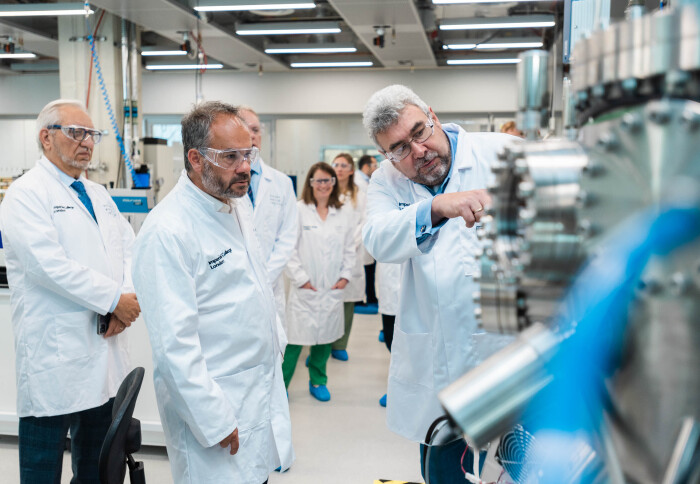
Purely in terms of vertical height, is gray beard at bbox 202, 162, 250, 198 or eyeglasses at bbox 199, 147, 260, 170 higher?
eyeglasses at bbox 199, 147, 260, 170

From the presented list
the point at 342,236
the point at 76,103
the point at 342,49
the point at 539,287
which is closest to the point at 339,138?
the point at 342,49

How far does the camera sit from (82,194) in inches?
85.9

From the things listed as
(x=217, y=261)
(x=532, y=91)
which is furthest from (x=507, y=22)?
(x=532, y=91)

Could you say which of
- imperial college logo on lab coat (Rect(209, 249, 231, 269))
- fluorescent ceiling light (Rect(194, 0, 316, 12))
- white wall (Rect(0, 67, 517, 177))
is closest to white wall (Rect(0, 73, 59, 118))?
white wall (Rect(0, 67, 517, 177))

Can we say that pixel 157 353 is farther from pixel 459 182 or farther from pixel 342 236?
pixel 342 236

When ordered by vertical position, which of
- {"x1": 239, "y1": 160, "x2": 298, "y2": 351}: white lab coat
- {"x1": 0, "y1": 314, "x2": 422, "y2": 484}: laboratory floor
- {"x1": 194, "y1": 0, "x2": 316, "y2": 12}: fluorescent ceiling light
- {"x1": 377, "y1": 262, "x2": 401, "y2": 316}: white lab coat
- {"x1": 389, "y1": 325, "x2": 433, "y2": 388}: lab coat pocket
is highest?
{"x1": 194, "y1": 0, "x2": 316, "y2": 12}: fluorescent ceiling light

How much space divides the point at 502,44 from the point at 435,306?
6073mm

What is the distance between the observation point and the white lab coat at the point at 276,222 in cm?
312

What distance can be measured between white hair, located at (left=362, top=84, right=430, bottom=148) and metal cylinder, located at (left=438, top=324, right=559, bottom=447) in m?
1.03

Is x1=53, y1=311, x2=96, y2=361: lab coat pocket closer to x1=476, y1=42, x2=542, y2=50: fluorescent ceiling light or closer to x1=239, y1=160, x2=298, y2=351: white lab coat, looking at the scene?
x1=239, y1=160, x2=298, y2=351: white lab coat

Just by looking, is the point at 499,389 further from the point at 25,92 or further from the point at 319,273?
the point at 25,92

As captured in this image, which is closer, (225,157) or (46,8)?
(225,157)

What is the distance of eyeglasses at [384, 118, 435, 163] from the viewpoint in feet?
4.72

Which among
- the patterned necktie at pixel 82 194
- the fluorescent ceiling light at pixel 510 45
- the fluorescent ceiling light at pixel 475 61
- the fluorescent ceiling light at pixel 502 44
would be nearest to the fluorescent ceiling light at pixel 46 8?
the patterned necktie at pixel 82 194
